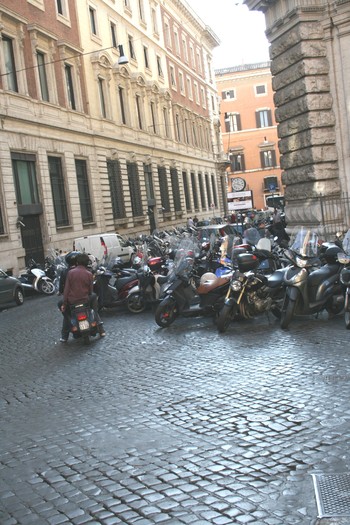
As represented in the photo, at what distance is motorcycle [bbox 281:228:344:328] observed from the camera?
8180mm

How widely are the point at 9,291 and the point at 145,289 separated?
5860 mm

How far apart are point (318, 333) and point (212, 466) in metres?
4.20

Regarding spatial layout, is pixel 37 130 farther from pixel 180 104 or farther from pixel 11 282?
pixel 180 104

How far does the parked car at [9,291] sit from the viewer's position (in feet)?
51.6

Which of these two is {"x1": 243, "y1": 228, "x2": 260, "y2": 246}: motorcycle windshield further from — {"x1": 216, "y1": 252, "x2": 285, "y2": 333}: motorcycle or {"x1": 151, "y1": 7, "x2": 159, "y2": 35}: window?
{"x1": 151, "y1": 7, "x2": 159, "y2": 35}: window

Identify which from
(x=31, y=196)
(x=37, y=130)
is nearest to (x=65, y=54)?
(x=37, y=130)

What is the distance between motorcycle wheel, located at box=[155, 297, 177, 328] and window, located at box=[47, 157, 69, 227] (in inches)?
685

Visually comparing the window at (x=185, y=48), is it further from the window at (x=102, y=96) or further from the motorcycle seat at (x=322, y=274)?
the motorcycle seat at (x=322, y=274)

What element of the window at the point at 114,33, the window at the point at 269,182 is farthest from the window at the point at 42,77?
the window at the point at 269,182

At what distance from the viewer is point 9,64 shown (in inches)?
925

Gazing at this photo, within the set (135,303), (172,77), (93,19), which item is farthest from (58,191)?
(172,77)

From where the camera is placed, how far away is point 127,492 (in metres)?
3.59

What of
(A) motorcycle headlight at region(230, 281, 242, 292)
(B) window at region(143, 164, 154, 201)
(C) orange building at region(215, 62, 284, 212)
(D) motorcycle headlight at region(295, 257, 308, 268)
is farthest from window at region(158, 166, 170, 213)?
(D) motorcycle headlight at region(295, 257, 308, 268)

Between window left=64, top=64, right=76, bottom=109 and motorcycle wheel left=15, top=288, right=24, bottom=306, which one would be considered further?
window left=64, top=64, right=76, bottom=109
